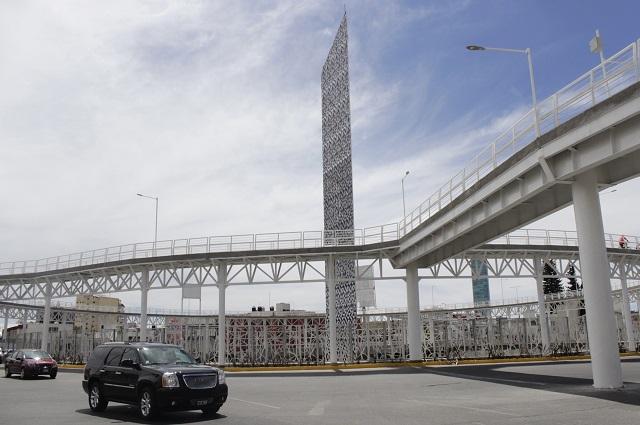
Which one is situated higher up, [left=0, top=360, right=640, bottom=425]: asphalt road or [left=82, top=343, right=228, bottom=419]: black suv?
[left=82, top=343, right=228, bottom=419]: black suv

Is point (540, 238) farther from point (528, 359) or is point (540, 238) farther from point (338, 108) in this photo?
point (338, 108)

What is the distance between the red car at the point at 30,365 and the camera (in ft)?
102

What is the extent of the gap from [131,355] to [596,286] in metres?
15.5

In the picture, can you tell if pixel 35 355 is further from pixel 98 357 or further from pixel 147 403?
pixel 147 403

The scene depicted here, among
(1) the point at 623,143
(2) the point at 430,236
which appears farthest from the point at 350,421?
(2) the point at 430,236

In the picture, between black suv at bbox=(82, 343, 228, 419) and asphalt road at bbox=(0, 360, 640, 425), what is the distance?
1.36ft

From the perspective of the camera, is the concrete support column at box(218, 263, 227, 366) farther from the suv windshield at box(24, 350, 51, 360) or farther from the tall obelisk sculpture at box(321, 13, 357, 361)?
the tall obelisk sculpture at box(321, 13, 357, 361)

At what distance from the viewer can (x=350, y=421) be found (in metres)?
13.1

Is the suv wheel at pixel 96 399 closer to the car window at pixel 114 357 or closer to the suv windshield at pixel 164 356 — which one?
the car window at pixel 114 357

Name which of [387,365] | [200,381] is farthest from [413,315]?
[200,381]

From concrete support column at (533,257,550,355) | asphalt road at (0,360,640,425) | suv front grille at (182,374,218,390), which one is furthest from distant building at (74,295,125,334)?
suv front grille at (182,374,218,390)

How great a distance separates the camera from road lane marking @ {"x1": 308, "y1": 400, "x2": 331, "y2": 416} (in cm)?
1477

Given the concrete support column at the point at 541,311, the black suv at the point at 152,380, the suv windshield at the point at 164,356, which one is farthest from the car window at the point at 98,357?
the concrete support column at the point at 541,311

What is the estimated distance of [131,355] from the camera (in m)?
15.0
